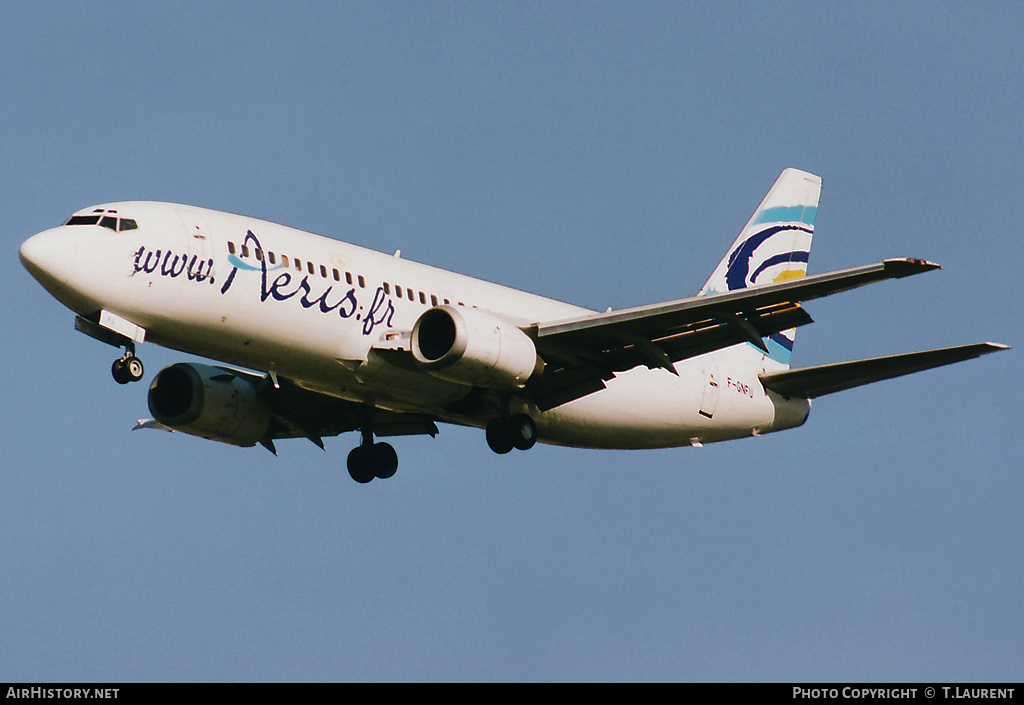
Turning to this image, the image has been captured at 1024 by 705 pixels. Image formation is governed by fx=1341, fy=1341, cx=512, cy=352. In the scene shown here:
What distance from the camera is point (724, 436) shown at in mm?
36406

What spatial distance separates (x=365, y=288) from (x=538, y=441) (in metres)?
7.08

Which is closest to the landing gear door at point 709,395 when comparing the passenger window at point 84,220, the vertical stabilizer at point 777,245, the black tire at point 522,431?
the vertical stabilizer at point 777,245

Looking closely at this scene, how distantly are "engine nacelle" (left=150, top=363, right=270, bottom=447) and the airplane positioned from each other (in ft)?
0.15

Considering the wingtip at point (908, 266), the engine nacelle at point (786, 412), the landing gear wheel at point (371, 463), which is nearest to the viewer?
the wingtip at point (908, 266)

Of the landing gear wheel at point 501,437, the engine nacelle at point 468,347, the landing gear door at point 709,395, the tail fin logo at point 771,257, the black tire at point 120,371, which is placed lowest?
the black tire at point 120,371

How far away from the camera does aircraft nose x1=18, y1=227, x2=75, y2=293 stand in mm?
26938

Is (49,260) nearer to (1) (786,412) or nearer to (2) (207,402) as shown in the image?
(2) (207,402)

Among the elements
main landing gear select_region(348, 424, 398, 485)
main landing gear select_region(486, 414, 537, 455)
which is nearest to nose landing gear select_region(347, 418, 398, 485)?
main landing gear select_region(348, 424, 398, 485)

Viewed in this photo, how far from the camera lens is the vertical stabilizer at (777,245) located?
1600 inches

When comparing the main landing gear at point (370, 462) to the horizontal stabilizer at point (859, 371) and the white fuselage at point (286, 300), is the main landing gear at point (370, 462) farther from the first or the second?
the horizontal stabilizer at point (859, 371)

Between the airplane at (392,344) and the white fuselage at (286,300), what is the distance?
0.04 metres

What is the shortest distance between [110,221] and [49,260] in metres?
1.73

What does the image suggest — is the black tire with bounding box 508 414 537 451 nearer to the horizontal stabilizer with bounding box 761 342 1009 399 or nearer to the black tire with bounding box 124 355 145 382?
the horizontal stabilizer with bounding box 761 342 1009 399

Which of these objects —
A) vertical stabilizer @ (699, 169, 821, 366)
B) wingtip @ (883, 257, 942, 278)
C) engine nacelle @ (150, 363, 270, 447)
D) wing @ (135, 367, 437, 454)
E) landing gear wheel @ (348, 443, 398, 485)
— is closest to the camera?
wingtip @ (883, 257, 942, 278)
